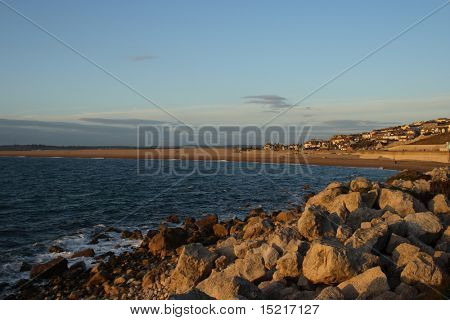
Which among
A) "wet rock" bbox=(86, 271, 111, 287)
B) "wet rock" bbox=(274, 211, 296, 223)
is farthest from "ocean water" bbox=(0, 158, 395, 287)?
"wet rock" bbox=(274, 211, 296, 223)

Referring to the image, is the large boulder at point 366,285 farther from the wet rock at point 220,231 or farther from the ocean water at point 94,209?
the ocean water at point 94,209

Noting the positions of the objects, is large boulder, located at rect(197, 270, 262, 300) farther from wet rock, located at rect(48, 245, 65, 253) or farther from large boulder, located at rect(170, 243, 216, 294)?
wet rock, located at rect(48, 245, 65, 253)

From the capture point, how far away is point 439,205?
14492 millimetres

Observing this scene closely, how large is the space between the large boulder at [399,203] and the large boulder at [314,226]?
341 centimetres

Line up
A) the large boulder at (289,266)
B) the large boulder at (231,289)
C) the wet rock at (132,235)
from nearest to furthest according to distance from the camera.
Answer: the large boulder at (231,289)
the large boulder at (289,266)
the wet rock at (132,235)

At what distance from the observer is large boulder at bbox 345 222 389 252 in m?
9.78

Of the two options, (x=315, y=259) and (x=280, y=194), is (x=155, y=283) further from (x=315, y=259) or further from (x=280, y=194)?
(x=280, y=194)

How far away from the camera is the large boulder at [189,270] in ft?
34.1

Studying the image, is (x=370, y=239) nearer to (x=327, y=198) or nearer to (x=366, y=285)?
(x=366, y=285)

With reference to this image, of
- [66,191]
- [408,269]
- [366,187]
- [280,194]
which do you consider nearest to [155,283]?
[408,269]

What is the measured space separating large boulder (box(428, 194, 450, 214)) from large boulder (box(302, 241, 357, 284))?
24.0 ft

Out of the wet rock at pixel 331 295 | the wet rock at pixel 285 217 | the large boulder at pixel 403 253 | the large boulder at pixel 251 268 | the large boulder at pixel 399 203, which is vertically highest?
the large boulder at pixel 399 203

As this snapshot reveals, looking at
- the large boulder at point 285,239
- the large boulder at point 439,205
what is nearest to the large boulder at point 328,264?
the large boulder at point 285,239

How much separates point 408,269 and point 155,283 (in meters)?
6.82
